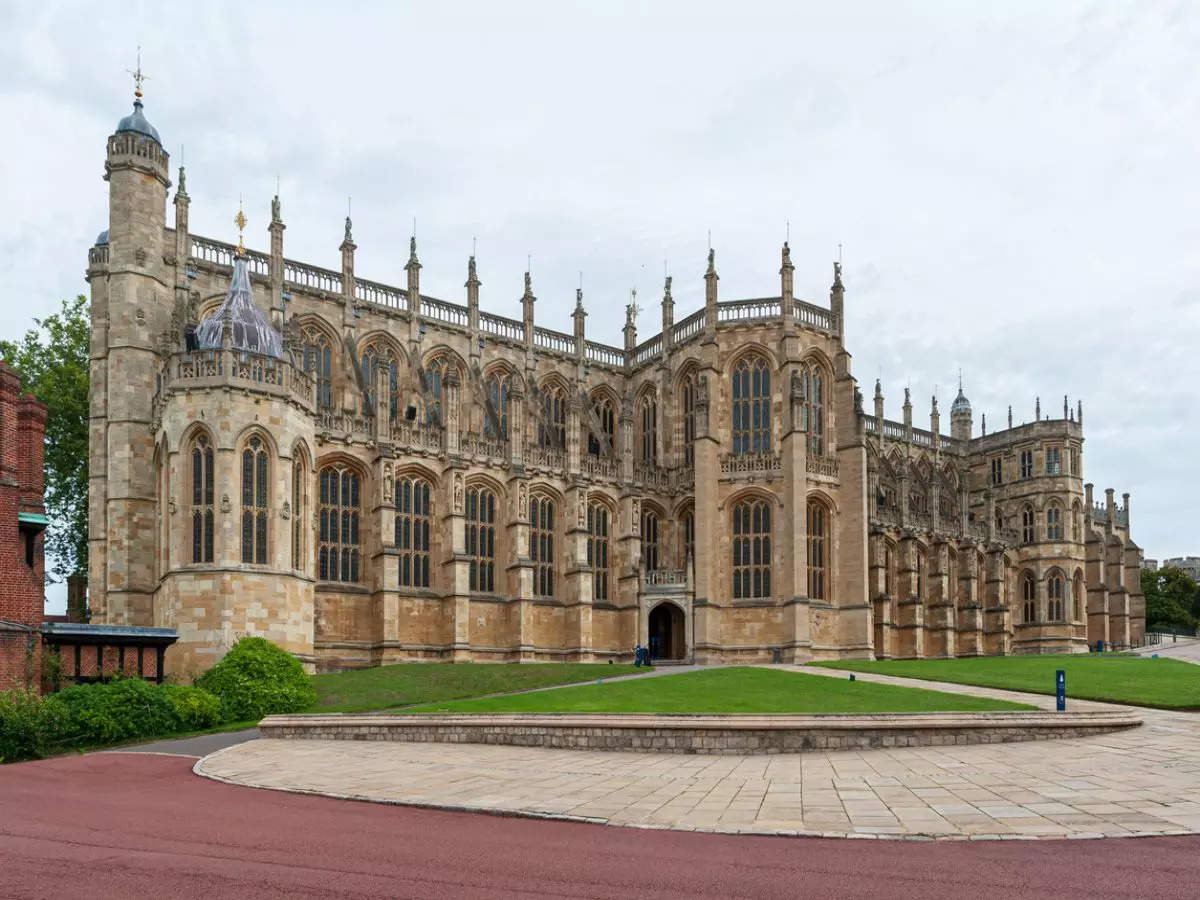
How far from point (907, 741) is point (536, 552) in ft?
104

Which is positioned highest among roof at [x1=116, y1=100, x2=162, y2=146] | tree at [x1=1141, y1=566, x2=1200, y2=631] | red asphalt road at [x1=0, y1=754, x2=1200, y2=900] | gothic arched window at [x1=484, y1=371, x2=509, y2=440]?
roof at [x1=116, y1=100, x2=162, y2=146]

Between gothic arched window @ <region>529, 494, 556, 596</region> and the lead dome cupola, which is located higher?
the lead dome cupola

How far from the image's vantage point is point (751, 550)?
52.9 m

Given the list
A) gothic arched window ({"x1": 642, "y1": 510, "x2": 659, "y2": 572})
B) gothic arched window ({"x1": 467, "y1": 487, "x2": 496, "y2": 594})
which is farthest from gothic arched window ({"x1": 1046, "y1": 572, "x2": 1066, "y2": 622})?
gothic arched window ({"x1": 467, "y1": 487, "x2": 496, "y2": 594})

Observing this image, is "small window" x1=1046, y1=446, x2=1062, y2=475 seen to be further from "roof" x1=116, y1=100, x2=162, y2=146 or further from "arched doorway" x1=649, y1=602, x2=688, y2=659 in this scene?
"roof" x1=116, y1=100, x2=162, y2=146

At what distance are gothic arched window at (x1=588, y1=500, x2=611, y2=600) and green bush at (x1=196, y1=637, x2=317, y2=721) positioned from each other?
22017mm

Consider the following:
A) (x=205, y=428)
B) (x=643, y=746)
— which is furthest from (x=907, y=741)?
(x=205, y=428)

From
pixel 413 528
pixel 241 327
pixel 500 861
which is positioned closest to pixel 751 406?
pixel 413 528

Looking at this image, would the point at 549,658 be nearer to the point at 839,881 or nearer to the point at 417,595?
the point at 417,595

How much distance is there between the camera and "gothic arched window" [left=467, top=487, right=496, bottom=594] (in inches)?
1977

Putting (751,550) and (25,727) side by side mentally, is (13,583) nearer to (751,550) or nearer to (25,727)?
(25,727)

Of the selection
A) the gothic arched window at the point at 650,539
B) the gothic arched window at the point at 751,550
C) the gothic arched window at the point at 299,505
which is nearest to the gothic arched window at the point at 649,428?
the gothic arched window at the point at 650,539

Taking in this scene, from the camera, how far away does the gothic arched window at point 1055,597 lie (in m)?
71.6

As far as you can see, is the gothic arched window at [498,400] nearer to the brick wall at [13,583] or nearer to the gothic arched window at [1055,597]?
the brick wall at [13,583]
